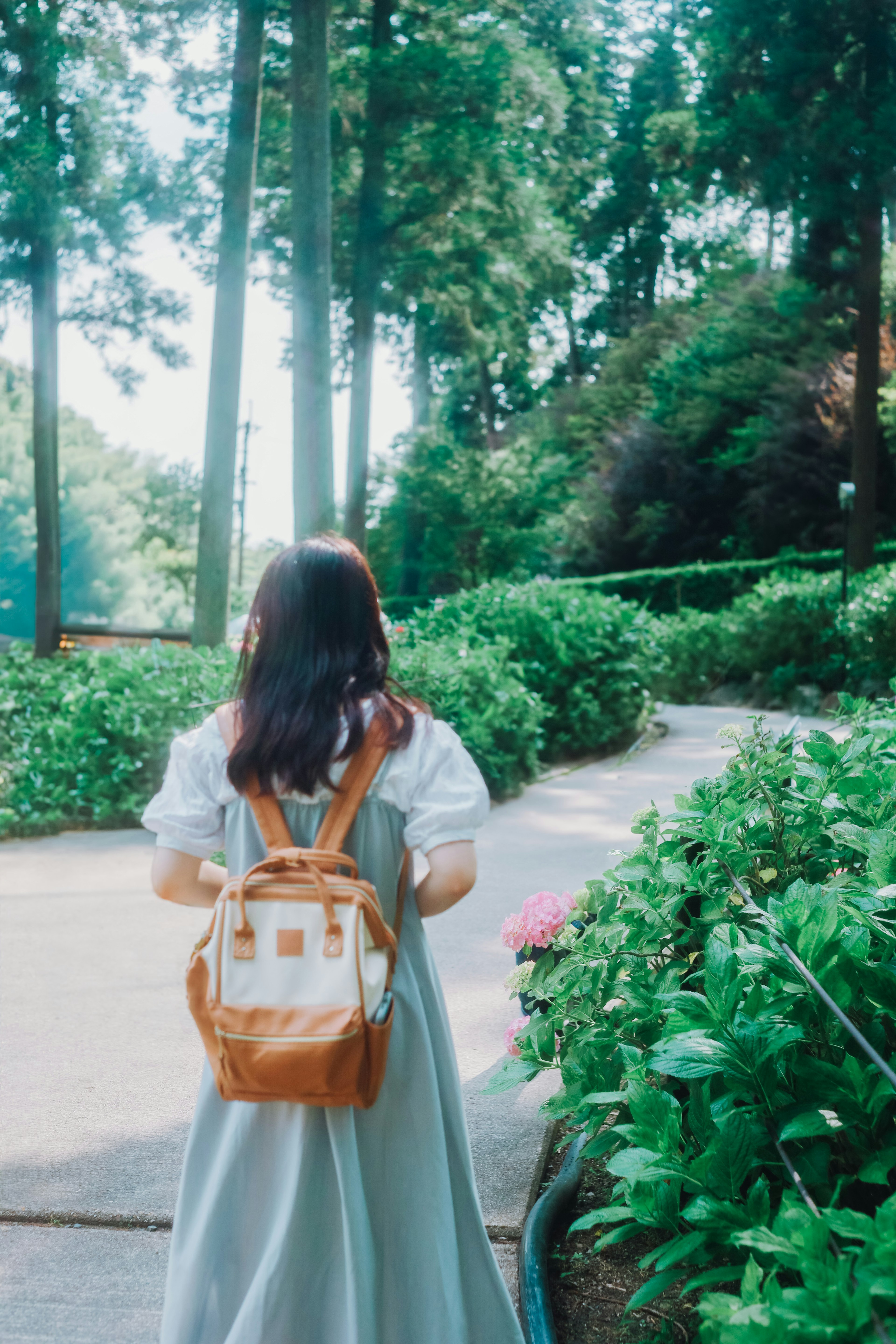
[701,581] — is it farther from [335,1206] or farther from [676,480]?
[335,1206]

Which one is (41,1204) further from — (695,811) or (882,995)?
(882,995)

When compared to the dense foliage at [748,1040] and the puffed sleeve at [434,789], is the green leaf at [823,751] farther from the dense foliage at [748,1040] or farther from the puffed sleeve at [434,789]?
the puffed sleeve at [434,789]

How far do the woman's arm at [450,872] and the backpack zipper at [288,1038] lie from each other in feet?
0.98

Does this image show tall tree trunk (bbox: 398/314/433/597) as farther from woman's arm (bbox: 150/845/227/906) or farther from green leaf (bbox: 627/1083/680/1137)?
green leaf (bbox: 627/1083/680/1137)

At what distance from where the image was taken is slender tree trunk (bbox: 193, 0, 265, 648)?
10.2 m

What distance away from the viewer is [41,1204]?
266 centimetres

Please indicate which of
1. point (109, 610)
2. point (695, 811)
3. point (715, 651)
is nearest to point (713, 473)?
point (715, 651)

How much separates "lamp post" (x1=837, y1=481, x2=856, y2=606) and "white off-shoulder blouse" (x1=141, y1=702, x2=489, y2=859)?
38.9 feet

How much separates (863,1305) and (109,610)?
50988 mm

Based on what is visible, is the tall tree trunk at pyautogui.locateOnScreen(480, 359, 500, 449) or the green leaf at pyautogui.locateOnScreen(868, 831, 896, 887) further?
the tall tree trunk at pyautogui.locateOnScreen(480, 359, 500, 449)

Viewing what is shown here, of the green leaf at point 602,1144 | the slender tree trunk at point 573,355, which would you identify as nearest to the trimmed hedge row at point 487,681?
the green leaf at point 602,1144

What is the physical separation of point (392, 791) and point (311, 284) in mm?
8518

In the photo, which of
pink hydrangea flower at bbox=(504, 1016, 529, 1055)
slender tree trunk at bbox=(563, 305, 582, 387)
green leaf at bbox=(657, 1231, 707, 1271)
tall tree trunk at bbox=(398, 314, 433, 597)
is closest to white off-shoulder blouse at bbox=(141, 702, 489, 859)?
green leaf at bbox=(657, 1231, 707, 1271)

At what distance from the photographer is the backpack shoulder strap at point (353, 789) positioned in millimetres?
1738
